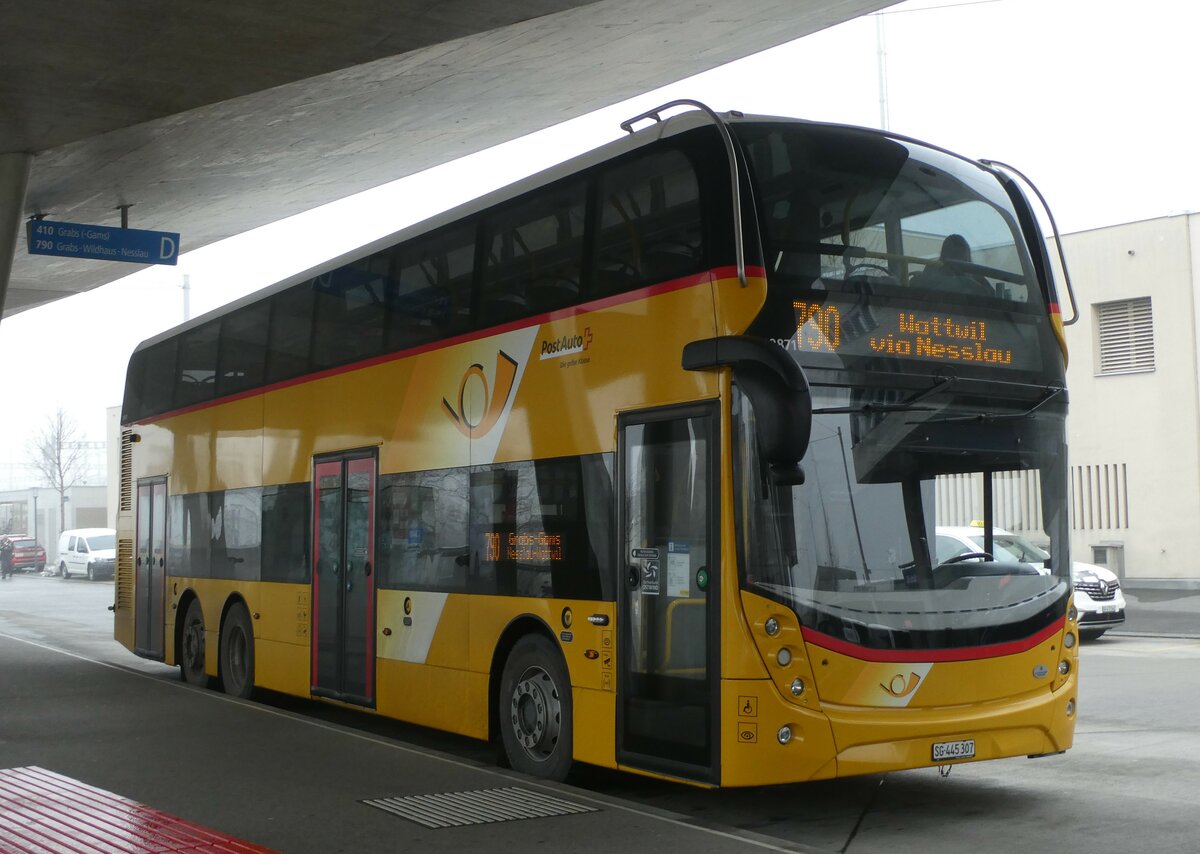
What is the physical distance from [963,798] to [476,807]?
3264 millimetres

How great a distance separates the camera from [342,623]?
12.3 metres

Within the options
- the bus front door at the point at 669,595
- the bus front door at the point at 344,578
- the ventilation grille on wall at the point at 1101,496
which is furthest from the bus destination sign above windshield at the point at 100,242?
the ventilation grille on wall at the point at 1101,496

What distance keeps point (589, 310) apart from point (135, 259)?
470 inches

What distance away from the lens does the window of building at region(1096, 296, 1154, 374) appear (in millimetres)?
32750

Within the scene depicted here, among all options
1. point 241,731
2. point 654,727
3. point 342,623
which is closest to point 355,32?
point 342,623

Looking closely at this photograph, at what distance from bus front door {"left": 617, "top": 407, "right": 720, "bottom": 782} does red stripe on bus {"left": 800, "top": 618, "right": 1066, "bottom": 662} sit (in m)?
0.60

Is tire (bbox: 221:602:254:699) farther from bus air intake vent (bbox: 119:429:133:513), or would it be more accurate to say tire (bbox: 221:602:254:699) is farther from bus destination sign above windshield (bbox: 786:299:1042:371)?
bus destination sign above windshield (bbox: 786:299:1042:371)

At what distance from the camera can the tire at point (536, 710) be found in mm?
9008

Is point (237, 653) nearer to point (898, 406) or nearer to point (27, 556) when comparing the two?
point (898, 406)

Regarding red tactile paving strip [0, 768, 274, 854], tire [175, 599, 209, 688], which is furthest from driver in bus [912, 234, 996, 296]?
tire [175, 599, 209, 688]

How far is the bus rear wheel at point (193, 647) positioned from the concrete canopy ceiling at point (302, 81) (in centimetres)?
550

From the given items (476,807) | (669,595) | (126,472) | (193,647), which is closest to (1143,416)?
(126,472)

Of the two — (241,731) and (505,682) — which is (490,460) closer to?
(505,682)

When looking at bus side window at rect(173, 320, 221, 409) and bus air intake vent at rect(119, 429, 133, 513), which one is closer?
bus side window at rect(173, 320, 221, 409)
